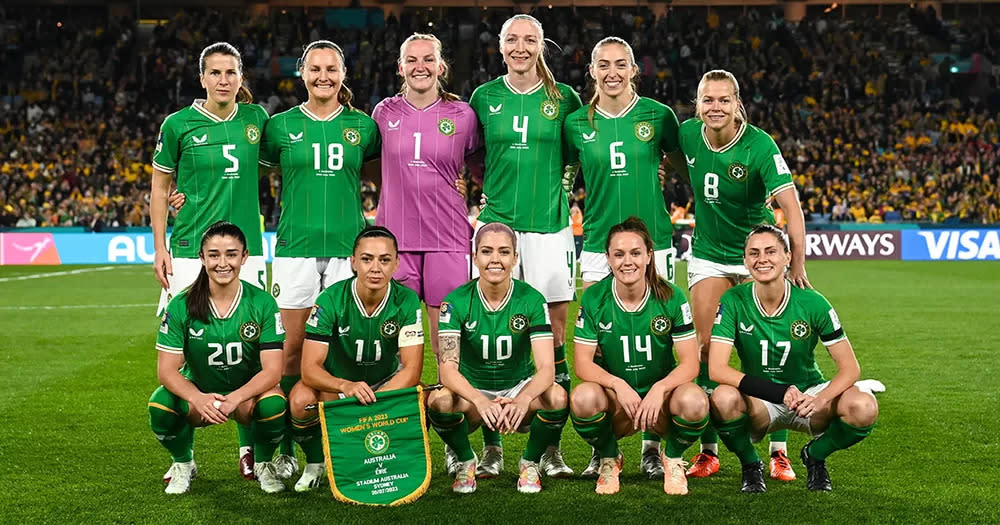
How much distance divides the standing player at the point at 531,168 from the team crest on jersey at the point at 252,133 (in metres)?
1.07

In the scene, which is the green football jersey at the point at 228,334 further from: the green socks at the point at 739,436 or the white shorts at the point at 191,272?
the green socks at the point at 739,436

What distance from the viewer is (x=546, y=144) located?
16.7 ft

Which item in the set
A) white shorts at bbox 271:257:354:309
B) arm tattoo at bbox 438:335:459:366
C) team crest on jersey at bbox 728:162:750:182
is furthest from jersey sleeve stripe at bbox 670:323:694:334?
white shorts at bbox 271:257:354:309

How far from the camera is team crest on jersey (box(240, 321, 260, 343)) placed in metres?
4.61

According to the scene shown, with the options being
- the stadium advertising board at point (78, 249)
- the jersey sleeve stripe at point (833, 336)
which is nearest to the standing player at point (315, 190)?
the jersey sleeve stripe at point (833, 336)

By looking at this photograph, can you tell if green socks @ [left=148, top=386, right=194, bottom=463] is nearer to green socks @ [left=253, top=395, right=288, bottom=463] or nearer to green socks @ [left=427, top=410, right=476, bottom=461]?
green socks @ [left=253, top=395, right=288, bottom=463]

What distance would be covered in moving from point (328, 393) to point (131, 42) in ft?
84.7

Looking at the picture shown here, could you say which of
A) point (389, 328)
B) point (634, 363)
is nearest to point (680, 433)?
point (634, 363)

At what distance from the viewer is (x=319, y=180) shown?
5.04 meters

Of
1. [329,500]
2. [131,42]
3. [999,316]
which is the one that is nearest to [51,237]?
[131,42]

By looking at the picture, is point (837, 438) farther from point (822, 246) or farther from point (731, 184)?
point (822, 246)

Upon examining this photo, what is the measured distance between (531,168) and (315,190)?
102 cm

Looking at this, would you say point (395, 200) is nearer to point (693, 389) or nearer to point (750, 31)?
point (693, 389)

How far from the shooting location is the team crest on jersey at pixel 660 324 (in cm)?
464
